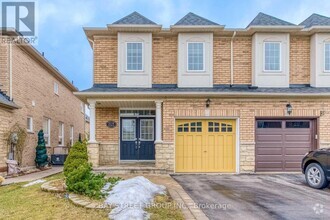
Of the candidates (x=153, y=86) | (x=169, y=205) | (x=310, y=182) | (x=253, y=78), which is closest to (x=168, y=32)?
(x=153, y=86)

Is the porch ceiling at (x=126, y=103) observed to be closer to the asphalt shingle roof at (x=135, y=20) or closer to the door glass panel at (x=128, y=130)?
the door glass panel at (x=128, y=130)

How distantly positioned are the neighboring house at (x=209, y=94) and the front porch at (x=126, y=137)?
0.14ft

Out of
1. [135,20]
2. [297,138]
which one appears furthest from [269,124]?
[135,20]

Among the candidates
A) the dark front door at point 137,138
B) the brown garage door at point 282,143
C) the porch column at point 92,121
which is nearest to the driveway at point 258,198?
the brown garage door at point 282,143

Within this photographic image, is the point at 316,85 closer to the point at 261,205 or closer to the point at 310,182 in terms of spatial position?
the point at 310,182

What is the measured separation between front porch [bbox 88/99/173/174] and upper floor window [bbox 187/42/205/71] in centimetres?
227

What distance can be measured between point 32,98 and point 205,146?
892 centimetres

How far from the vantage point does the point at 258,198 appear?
24.3ft

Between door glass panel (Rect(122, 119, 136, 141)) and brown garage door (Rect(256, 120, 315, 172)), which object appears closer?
brown garage door (Rect(256, 120, 315, 172))

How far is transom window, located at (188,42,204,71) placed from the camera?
1313 cm

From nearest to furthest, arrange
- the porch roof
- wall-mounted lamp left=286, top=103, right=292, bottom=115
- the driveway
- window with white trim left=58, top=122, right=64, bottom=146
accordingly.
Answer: the driveway
the porch roof
wall-mounted lamp left=286, top=103, right=292, bottom=115
window with white trim left=58, top=122, right=64, bottom=146

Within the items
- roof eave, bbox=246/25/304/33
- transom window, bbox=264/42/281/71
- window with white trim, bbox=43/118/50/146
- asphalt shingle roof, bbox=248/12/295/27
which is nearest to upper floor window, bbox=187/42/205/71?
roof eave, bbox=246/25/304/33

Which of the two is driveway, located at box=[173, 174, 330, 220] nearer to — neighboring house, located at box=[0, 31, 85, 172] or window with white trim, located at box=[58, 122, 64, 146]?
neighboring house, located at box=[0, 31, 85, 172]

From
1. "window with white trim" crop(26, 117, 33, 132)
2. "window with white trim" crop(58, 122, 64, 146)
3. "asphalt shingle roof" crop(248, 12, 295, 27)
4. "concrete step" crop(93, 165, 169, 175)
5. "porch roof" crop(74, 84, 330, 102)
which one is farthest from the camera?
"window with white trim" crop(58, 122, 64, 146)
